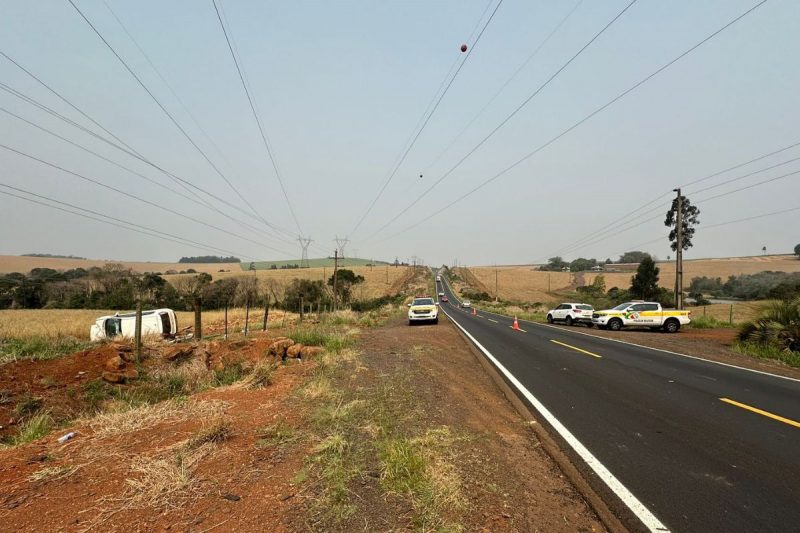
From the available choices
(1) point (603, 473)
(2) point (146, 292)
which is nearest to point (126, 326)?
(1) point (603, 473)

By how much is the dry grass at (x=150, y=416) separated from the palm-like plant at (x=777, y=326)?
17.4 m

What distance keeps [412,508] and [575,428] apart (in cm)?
334

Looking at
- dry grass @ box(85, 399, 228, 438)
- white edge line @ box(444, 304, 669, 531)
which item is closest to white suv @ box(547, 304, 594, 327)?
white edge line @ box(444, 304, 669, 531)

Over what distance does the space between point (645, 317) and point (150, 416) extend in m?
25.0

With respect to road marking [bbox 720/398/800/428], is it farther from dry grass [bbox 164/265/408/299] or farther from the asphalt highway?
dry grass [bbox 164/265/408/299]

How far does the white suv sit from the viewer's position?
28.5 m

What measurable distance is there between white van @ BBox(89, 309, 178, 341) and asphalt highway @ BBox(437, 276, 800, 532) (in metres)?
17.5

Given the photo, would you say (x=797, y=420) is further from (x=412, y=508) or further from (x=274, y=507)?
(x=274, y=507)

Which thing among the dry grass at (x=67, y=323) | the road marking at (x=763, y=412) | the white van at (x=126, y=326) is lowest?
the dry grass at (x=67, y=323)

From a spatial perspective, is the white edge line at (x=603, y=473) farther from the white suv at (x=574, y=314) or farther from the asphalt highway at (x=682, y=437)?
the white suv at (x=574, y=314)

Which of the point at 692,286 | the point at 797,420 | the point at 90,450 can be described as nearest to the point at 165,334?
A: the point at 90,450

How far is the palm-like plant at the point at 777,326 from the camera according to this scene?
1345 centimetres

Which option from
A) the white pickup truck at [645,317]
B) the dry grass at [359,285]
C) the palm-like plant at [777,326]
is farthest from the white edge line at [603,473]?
the dry grass at [359,285]

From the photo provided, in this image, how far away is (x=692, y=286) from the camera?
88.9 m
